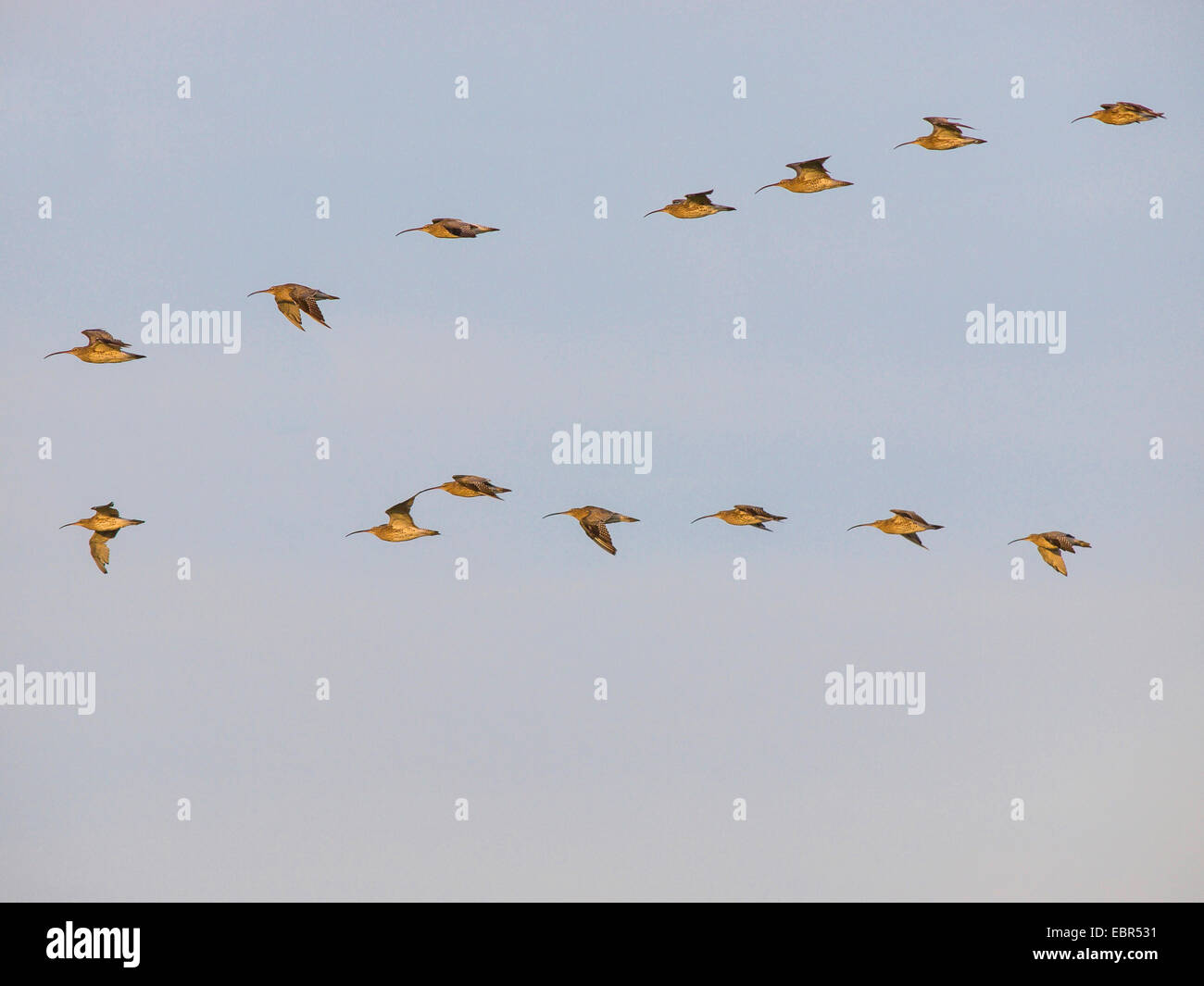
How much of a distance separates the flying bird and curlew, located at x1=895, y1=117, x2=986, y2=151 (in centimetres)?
226

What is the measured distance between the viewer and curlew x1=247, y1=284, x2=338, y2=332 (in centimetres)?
2922

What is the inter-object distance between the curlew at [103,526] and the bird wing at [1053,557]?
15456 mm

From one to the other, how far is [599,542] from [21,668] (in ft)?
36.9

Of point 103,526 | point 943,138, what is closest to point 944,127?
point 943,138

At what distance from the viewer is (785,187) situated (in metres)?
29.8

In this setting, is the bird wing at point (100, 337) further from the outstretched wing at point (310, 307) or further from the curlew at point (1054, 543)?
the curlew at point (1054, 543)

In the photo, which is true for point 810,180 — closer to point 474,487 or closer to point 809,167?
point 809,167

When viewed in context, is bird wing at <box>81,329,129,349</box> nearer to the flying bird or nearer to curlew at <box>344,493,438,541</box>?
curlew at <box>344,493,438,541</box>

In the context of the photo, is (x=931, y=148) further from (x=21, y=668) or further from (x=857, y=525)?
(x=21, y=668)

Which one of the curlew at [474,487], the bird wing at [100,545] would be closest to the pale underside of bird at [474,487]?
the curlew at [474,487]

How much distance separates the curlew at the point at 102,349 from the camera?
98.6 feet

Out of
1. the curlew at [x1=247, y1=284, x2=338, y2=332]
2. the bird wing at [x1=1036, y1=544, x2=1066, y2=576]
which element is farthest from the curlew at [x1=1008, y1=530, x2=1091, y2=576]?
the curlew at [x1=247, y1=284, x2=338, y2=332]

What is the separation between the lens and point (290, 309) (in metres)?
29.3

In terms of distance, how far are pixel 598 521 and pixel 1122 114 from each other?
10.9 meters
